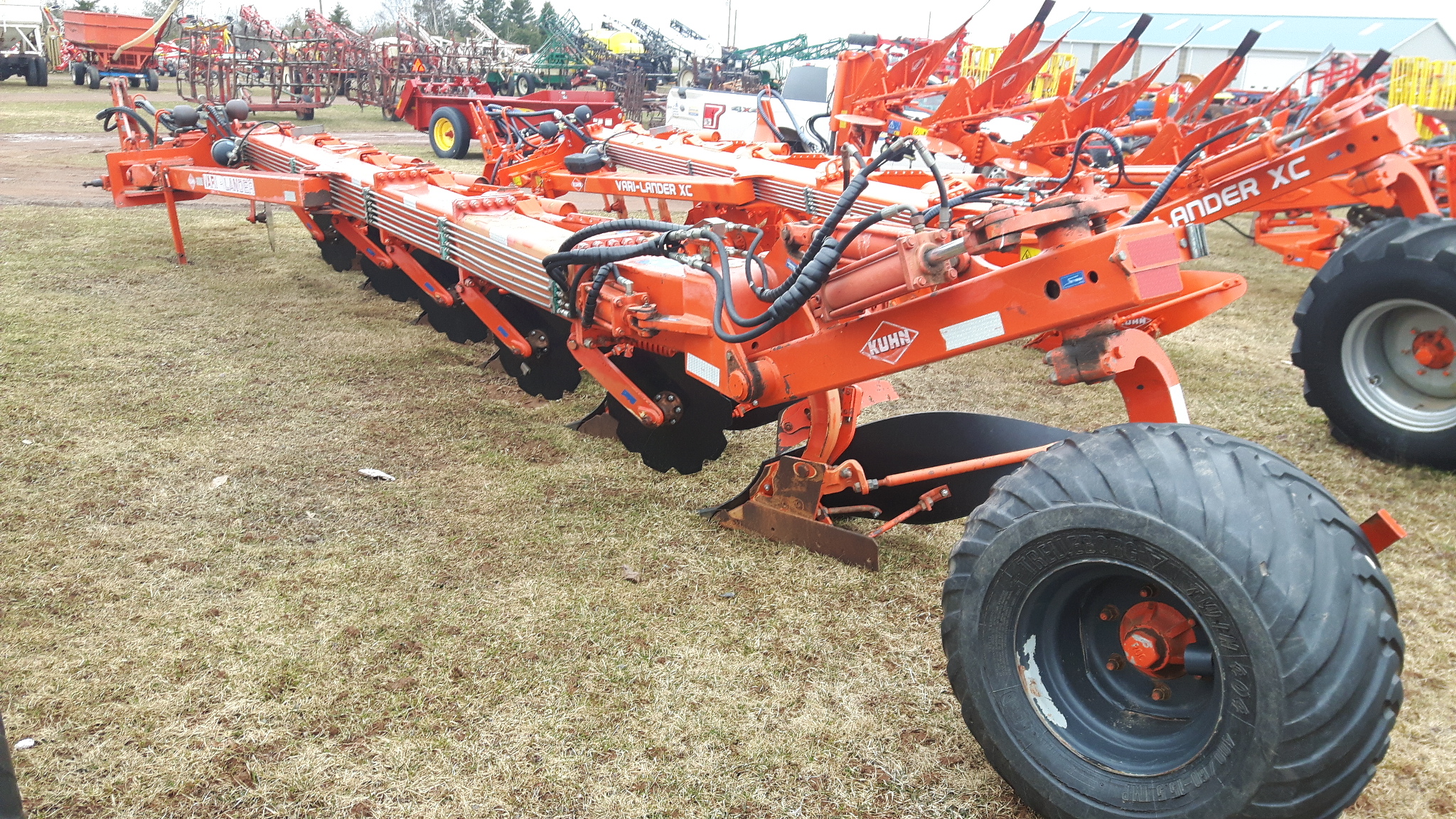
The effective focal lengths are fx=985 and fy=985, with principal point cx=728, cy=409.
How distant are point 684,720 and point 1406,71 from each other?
21864 mm

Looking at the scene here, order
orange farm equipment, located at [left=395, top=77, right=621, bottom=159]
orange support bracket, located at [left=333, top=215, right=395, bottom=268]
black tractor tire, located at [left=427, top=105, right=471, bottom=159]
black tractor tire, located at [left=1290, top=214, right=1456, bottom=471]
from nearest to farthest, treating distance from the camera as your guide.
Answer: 1. black tractor tire, located at [left=1290, top=214, right=1456, bottom=471]
2. orange support bracket, located at [left=333, top=215, right=395, bottom=268]
3. orange farm equipment, located at [left=395, top=77, right=621, bottom=159]
4. black tractor tire, located at [left=427, top=105, right=471, bottom=159]

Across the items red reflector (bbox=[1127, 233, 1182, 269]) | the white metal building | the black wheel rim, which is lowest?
the black wheel rim

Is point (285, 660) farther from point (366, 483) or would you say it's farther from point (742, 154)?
point (742, 154)

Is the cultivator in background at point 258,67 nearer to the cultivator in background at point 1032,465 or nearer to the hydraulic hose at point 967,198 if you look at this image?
the cultivator in background at point 1032,465

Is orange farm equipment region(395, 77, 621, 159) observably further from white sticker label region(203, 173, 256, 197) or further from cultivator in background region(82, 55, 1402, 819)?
cultivator in background region(82, 55, 1402, 819)

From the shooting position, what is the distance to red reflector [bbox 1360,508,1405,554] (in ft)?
7.06

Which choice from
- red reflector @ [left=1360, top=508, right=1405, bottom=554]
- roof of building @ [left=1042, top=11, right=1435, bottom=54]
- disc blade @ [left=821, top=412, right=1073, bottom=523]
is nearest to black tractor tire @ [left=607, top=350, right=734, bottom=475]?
disc blade @ [left=821, top=412, right=1073, bottom=523]

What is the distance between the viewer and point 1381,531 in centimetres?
218

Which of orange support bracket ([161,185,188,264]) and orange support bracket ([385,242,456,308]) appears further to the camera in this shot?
orange support bracket ([161,185,188,264])

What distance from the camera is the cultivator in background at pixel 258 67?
18.4 meters

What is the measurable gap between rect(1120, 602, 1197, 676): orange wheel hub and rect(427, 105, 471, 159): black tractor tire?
1458 cm

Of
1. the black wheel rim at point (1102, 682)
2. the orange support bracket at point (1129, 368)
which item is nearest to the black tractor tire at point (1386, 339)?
the orange support bracket at point (1129, 368)

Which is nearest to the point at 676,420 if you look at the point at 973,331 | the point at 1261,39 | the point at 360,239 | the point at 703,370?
the point at 703,370

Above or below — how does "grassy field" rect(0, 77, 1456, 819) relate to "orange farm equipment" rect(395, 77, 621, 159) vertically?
below
